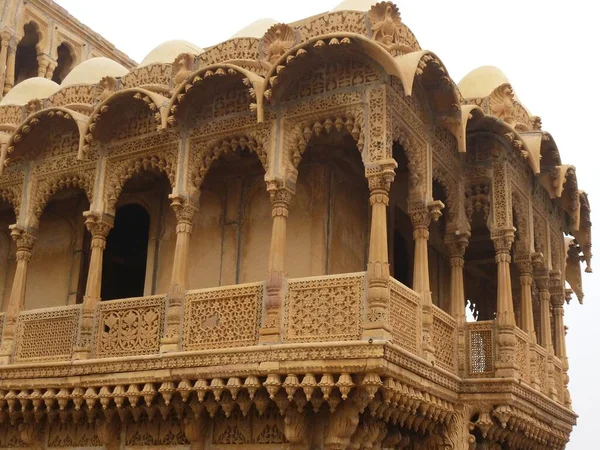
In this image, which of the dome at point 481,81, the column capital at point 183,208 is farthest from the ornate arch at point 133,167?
the dome at point 481,81

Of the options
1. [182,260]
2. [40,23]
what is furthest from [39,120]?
[40,23]

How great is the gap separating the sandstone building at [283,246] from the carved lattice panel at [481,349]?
3 centimetres

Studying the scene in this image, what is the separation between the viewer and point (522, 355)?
480 inches

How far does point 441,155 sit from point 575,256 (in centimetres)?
568

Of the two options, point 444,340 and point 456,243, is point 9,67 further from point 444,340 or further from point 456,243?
point 444,340

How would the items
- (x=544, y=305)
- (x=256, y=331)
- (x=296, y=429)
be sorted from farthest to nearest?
(x=544, y=305), (x=256, y=331), (x=296, y=429)

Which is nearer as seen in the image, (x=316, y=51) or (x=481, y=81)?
(x=316, y=51)

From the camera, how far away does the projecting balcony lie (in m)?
9.41

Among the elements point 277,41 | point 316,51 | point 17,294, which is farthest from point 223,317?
point 17,294

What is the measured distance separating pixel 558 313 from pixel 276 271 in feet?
23.2

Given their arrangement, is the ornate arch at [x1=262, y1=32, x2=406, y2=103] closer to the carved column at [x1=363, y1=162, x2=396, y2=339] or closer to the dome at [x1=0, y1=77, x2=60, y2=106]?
the carved column at [x1=363, y1=162, x2=396, y2=339]

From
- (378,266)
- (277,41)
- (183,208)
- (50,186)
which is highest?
(277,41)

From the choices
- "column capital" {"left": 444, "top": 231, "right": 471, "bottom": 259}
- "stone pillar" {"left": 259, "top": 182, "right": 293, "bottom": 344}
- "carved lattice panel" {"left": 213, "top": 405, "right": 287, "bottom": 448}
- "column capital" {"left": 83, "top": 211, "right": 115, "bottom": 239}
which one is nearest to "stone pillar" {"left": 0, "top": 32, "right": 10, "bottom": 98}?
"column capital" {"left": 83, "top": 211, "right": 115, "bottom": 239}

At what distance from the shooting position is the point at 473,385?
11336 mm
